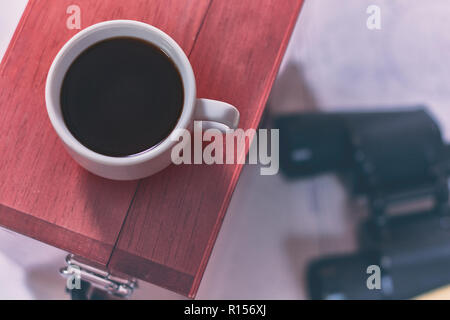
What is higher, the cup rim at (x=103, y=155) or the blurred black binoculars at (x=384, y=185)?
the blurred black binoculars at (x=384, y=185)

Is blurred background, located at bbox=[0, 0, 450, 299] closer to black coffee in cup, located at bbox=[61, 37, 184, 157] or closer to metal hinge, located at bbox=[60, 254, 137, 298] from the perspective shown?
metal hinge, located at bbox=[60, 254, 137, 298]

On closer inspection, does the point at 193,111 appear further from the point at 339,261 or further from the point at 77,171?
the point at 339,261

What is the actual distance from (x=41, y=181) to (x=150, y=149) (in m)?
0.12

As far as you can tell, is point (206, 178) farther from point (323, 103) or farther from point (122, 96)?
point (323, 103)

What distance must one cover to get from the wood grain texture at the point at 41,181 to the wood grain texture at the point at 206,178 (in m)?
0.02

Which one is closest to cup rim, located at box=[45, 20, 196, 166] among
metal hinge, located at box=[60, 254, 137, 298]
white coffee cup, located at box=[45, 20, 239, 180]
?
white coffee cup, located at box=[45, 20, 239, 180]

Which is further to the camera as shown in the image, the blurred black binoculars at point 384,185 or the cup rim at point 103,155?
the blurred black binoculars at point 384,185

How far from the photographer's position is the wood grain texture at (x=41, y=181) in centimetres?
38

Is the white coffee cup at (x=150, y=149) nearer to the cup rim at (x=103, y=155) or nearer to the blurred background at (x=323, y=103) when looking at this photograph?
the cup rim at (x=103, y=155)

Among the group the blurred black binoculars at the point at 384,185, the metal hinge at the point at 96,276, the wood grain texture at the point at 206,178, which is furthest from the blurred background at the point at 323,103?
the wood grain texture at the point at 206,178

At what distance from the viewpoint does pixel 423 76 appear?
930 millimetres

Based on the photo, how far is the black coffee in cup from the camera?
1.10 feet

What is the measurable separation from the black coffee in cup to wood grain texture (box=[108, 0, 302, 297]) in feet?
0.20

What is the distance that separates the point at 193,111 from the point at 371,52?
0.72m
